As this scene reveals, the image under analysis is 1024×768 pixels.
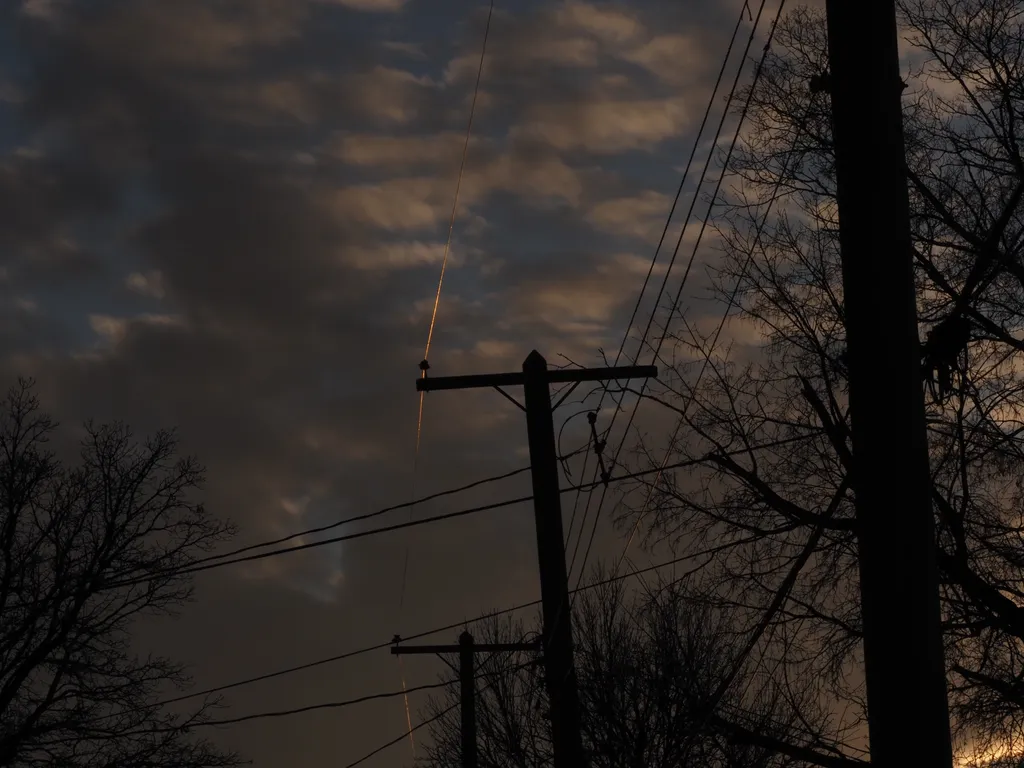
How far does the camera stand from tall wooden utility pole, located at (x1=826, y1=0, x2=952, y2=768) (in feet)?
15.1

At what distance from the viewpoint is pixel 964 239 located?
14.4 meters

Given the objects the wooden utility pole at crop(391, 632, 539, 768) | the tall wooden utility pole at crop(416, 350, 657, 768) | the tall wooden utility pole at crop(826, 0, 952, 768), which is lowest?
the tall wooden utility pole at crop(826, 0, 952, 768)

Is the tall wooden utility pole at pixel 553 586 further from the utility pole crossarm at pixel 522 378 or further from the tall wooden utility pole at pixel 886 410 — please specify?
the tall wooden utility pole at pixel 886 410

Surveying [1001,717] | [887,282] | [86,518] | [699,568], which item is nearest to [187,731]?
[86,518]

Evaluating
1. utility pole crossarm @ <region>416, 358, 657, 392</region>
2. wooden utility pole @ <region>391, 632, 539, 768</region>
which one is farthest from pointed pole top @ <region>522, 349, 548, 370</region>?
wooden utility pole @ <region>391, 632, 539, 768</region>

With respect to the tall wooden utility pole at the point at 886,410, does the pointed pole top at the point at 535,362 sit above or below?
above

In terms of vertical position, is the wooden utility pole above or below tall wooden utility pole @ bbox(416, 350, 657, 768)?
above

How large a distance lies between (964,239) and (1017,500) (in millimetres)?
3121

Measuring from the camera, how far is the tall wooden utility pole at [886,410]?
4.60 meters

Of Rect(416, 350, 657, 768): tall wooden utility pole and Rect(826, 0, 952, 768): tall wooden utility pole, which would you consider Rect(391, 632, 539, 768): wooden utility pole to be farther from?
Rect(826, 0, 952, 768): tall wooden utility pole

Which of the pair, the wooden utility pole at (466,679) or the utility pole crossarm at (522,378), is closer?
the utility pole crossarm at (522,378)

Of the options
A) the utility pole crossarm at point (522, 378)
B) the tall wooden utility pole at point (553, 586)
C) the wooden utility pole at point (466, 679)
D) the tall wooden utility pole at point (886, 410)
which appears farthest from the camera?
the wooden utility pole at point (466, 679)

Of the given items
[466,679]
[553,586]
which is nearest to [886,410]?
[553,586]

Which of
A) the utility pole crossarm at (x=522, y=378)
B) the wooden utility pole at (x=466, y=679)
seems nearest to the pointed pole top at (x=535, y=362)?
the utility pole crossarm at (x=522, y=378)
